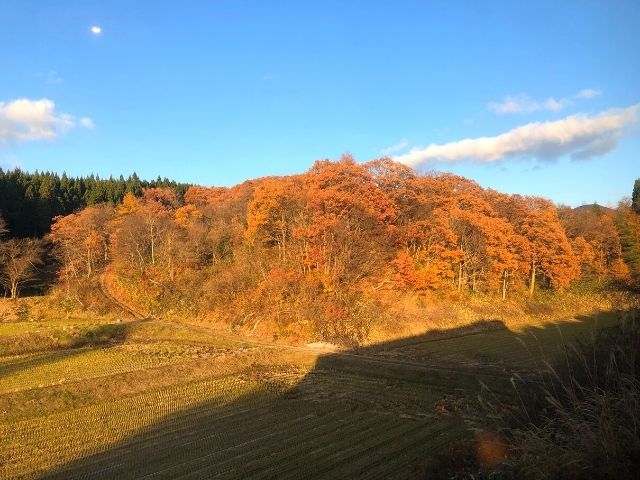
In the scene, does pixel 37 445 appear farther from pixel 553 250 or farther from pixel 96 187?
pixel 96 187

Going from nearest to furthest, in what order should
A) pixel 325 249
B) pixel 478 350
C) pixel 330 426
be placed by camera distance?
pixel 330 426 < pixel 478 350 < pixel 325 249

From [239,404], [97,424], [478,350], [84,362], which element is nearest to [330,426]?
[239,404]

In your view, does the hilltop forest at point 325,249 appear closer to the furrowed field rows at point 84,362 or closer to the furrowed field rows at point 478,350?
the furrowed field rows at point 478,350

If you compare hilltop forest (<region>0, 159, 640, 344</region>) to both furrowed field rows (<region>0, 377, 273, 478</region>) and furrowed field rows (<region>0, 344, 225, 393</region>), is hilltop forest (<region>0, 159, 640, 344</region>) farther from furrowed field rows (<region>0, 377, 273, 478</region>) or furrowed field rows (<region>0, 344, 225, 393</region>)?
furrowed field rows (<region>0, 377, 273, 478</region>)

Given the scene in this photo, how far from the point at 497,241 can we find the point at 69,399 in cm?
3905

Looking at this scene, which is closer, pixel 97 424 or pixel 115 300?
pixel 97 424

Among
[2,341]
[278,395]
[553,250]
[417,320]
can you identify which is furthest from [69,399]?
[553,250]

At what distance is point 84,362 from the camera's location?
2711cm

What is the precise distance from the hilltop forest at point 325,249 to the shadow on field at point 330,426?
32.5 feet

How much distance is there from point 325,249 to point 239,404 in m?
19.7

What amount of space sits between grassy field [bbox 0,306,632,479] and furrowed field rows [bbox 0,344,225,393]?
0.12m

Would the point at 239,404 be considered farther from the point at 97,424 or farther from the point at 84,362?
the point at 84,362

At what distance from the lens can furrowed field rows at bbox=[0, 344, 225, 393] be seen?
906 inches

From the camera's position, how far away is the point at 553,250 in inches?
1948
